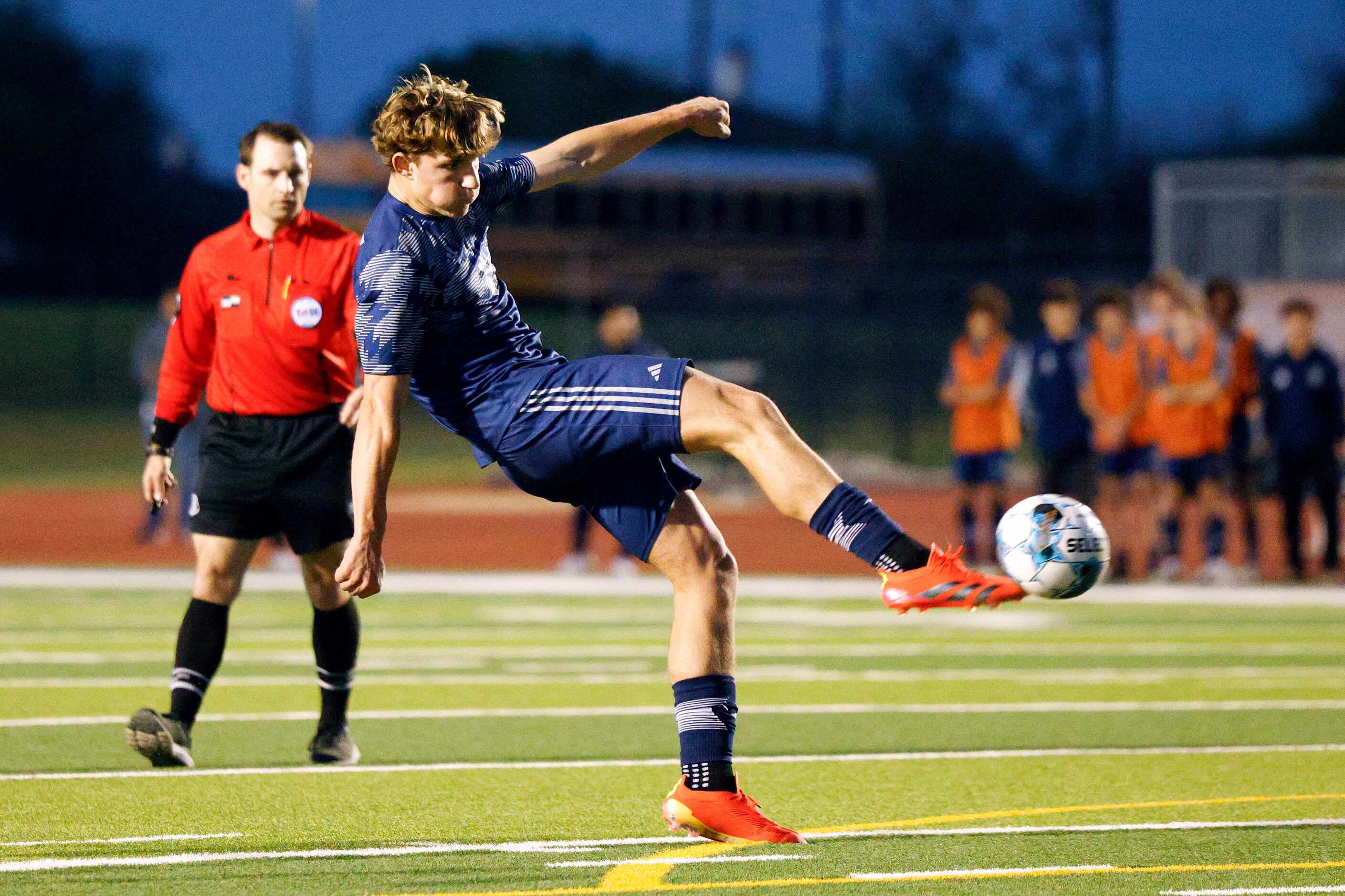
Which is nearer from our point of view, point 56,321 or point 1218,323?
point 1218,323

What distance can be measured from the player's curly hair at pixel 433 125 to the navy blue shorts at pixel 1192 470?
31.9ft

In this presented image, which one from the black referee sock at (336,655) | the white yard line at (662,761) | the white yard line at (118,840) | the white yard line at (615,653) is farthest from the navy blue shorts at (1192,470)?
the white yard line at (118,840)

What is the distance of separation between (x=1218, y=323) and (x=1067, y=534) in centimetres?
920

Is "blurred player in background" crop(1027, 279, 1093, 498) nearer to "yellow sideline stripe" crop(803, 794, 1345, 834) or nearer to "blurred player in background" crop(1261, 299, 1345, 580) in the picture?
"blurred player in background" crop(1261, 299, 1345, 580)

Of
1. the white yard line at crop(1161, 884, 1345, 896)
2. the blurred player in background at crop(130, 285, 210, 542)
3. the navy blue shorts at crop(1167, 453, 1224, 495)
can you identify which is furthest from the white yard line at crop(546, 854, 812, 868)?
the blurred player in background at crop(130, 285, 210, 542)

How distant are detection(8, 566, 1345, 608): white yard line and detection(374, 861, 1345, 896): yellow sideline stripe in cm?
783

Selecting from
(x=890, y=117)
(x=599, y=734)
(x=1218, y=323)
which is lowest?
(x=599, y=734)

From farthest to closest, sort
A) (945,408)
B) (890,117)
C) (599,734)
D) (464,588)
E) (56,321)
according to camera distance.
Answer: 1. (890,117)
2. (56,321)
3. (945,408)
4. (464,588)
5. (599,734)

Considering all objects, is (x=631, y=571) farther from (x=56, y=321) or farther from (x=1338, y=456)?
(x=56, y=321)

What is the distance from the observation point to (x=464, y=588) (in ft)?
43.0

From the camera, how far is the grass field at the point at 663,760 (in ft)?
15.5

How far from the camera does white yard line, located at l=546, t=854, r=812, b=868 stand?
4754 mm

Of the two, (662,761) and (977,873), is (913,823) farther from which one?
(662,761)

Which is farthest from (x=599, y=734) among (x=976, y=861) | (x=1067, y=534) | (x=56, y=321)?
(x=56, y=321)
